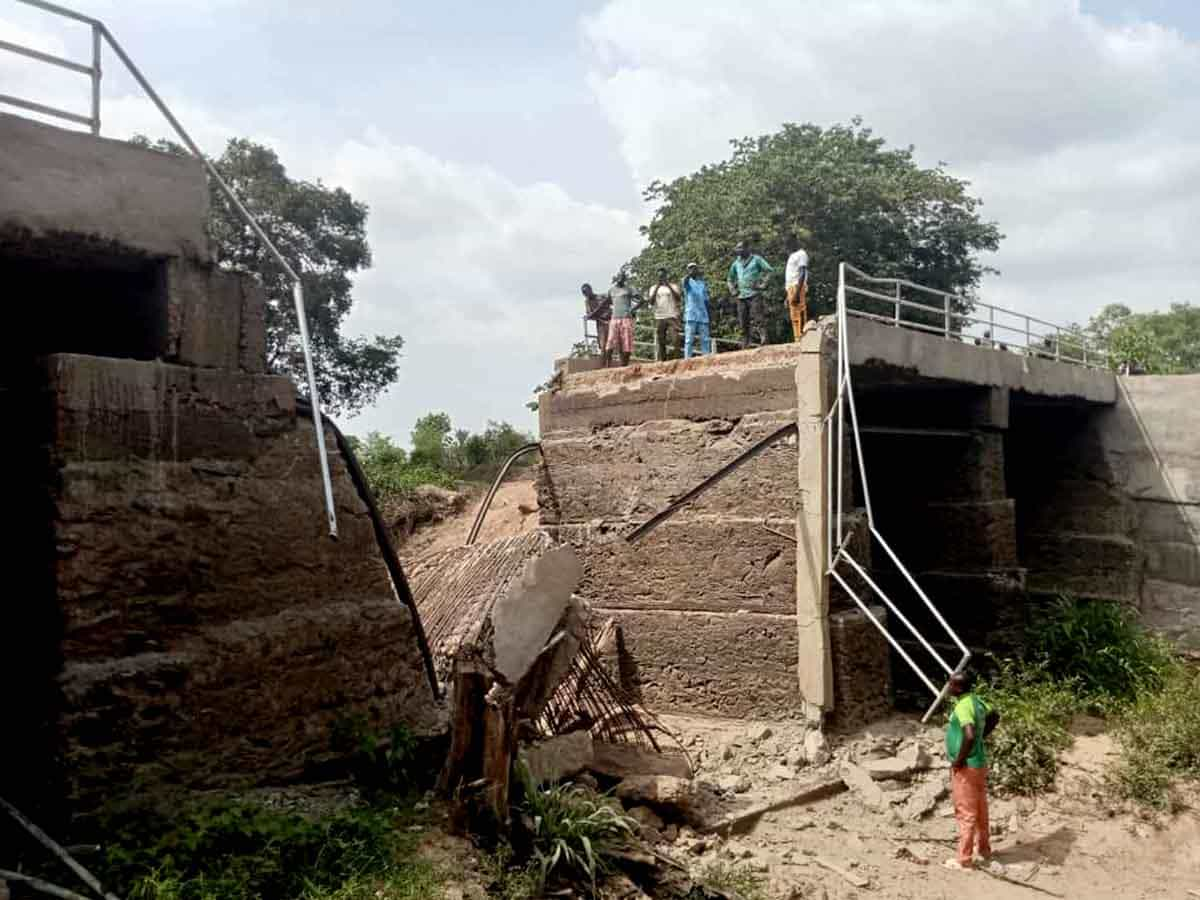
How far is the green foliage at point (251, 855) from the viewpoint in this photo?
4.81m

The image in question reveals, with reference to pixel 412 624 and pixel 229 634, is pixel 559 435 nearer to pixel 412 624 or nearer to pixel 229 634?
pixel 412 624

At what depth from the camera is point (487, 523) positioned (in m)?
18.4

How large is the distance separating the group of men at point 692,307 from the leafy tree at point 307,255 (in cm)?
845

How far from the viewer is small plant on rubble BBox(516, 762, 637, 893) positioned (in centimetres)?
590

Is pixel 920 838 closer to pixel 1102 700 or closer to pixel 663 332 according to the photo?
pixel 1102 700

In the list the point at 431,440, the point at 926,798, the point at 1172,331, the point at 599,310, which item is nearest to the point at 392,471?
the point at 431,440

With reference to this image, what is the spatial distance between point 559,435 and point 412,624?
474 centimetres

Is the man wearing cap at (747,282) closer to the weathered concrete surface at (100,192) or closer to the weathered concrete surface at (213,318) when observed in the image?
the weathered concrete surface at (213,318)

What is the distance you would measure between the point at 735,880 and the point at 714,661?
10.9 ft

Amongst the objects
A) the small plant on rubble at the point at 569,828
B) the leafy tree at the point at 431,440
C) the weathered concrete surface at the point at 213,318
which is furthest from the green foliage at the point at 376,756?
the leafy tree at the point at 431,440

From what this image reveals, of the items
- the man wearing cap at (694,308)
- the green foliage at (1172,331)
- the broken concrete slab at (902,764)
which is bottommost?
the broken concrete slab at (902,764)

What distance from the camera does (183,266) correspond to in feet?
18.9

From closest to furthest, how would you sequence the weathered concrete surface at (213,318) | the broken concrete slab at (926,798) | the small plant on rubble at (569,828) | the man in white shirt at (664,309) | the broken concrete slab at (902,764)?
the weathered concrete surface at (213,318) → the small plant on rubble at (569,828) → the broken concrete slab at (926,798) → the broken concrete slab at (902,764) → the man in white shirt at (664,309)

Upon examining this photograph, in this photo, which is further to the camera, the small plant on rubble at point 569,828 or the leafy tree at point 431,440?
the leafy tree at point 431,440
